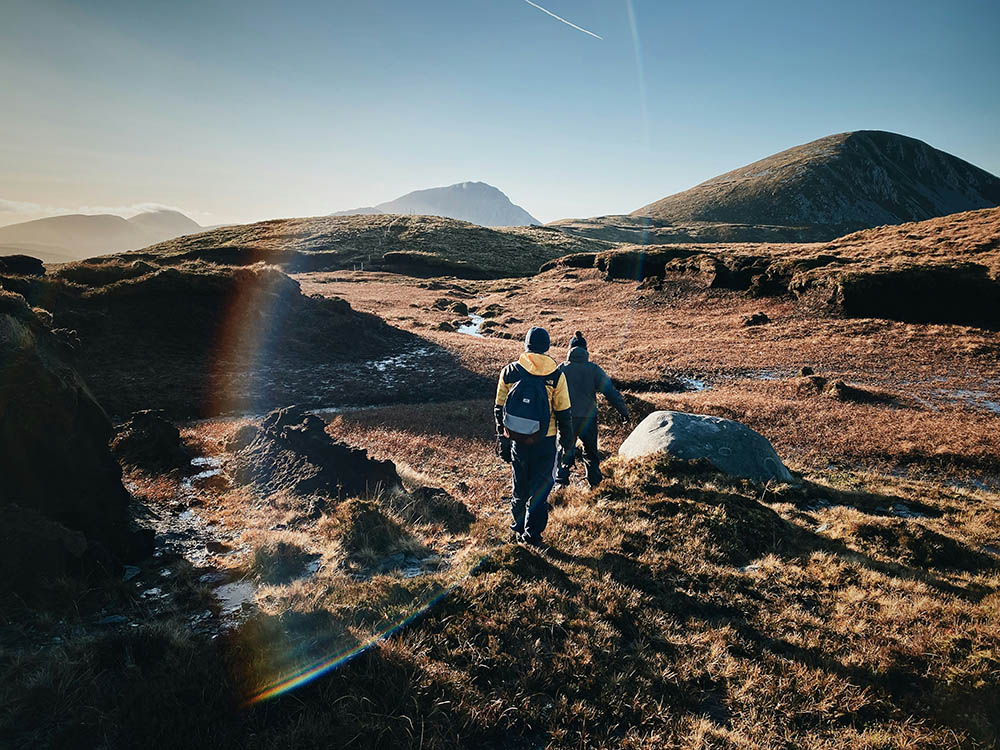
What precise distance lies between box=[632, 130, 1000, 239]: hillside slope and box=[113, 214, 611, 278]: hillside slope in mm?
84276

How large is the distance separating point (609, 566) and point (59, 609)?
6.85m

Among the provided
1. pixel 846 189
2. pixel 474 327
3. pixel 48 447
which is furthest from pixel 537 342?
pixel 846 189

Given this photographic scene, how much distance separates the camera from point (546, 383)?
23.3ft

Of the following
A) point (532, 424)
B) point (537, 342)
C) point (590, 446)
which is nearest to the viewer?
point (532, 424)

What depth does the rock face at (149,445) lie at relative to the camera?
10.7 meters

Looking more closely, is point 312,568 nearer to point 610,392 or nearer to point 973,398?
point 610,392

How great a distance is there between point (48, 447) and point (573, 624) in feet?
26.1

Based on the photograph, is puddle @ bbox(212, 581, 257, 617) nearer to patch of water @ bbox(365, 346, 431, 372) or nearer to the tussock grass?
the tussock grass

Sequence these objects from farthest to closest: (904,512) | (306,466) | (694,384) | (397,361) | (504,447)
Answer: (397,361) → (694,384) → (306,466) → (904,512) → (504,447)

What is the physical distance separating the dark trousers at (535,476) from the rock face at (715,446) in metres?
5.13

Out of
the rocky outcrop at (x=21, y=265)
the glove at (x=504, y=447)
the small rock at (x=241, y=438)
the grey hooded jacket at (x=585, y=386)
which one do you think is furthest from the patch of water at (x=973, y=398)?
the rocky outcrop at (x=21, y=265)

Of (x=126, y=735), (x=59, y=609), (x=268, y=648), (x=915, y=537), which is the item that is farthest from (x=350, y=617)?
(x=915, y=537)

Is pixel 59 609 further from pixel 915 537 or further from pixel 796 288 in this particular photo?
pixel 796 288

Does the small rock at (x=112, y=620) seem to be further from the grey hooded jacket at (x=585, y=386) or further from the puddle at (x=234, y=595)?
the grey hooded jacket at (x=585, y=386)
